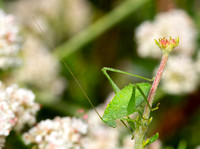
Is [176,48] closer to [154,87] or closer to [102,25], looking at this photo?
[102,25]

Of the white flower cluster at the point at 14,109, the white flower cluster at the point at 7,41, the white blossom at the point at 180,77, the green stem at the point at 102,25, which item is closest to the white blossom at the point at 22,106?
the white flower cluster at the point at 14,109

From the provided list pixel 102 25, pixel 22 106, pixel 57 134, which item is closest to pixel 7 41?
A: pixel 22 106

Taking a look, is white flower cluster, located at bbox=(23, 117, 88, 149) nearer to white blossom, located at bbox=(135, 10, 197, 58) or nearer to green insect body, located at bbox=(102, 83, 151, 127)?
green insect body, located at bbox=(102, 83, 151, 127)

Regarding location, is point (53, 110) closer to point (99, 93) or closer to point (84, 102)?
point (84, 102)

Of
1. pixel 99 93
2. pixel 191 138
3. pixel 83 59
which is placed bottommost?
pixel 191 138

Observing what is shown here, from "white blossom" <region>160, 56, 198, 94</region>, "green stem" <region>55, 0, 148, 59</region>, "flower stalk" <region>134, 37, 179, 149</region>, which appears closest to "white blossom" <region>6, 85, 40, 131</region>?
"flower stalk" <region>134, 37, 179, 149</region>

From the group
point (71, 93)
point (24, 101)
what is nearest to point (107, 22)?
point (71, 93)
